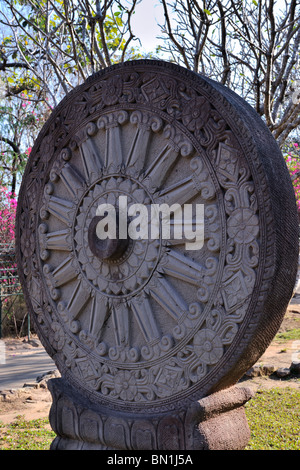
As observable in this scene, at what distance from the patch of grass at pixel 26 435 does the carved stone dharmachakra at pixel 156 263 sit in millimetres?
609

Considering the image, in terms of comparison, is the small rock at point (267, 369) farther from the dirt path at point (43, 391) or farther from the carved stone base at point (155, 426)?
the carved stone base at point (155, 426)

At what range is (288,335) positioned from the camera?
7125 mm

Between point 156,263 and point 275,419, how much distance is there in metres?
2.00

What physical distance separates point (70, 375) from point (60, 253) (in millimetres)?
829

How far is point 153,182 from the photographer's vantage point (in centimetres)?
284

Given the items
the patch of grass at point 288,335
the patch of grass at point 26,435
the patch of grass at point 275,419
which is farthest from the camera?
the patch of grass at point 288,335

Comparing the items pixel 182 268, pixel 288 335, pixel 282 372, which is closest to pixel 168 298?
pixel 182 268

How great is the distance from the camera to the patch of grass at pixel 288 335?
22.6ft

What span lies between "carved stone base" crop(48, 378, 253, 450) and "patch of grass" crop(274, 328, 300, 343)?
172 inches

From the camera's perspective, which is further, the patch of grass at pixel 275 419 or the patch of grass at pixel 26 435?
the patch of grass at pixel 26 435

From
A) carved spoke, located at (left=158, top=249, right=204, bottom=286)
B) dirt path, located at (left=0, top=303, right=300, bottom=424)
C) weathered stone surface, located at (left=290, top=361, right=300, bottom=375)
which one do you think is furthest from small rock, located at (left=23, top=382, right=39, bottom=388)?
carved spoke, located at (left=158, top=249, right=204, bottom=286)

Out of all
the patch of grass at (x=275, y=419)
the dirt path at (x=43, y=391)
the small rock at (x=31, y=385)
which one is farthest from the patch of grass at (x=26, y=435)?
the patch of grass at (x=275, y=419)
